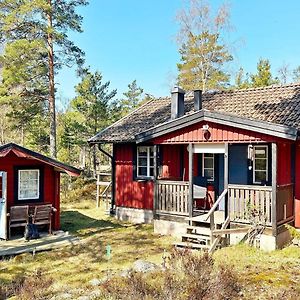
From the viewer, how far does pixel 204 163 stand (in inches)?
528

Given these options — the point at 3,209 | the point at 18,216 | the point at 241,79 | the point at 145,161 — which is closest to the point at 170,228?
the point at 145,161

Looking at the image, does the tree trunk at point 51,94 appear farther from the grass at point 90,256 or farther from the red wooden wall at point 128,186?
the grass at point 90,256

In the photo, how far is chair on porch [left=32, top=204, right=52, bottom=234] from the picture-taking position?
38.3ft

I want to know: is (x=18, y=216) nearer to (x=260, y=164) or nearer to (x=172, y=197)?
(x=172, y=197)

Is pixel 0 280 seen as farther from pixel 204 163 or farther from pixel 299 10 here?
pixel 299 10

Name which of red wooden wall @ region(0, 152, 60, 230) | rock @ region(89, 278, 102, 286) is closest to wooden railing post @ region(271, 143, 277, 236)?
rock @ region(89, 278, 102, 286)

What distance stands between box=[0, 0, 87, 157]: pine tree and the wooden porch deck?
29.4 ft

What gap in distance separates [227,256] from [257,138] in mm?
3310

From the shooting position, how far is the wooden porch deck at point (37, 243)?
10170 millimetres

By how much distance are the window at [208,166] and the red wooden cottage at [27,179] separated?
4507mm

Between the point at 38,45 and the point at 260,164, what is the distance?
13342 mm

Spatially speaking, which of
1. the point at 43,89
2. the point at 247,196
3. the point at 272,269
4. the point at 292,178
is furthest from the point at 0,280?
the point at 43,89

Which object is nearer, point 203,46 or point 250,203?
point 250,203

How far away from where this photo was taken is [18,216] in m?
11.4
